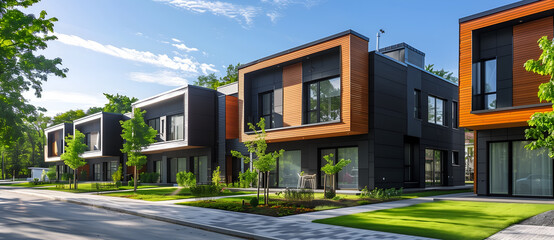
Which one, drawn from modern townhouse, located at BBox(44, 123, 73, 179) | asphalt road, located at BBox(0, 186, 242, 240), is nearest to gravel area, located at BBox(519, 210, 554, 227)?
asphalt road, located at BBox(0, 186, 242, 240)

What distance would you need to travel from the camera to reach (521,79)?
17.9 meters

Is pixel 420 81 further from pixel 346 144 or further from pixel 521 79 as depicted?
pixel 521 79

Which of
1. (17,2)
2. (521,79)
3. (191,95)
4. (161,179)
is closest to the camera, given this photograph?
(521,79)

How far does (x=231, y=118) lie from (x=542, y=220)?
81.9 feet

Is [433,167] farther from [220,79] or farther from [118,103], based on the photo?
[118,103]

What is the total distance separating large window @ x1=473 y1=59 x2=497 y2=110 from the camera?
19094mm

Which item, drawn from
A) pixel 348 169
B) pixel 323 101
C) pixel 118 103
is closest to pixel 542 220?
pixel 348 169

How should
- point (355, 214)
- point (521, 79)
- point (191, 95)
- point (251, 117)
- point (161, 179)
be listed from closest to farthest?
point (355, 214)
point (521, 79)
point (251, 117)
point (191, 95)
point (161, 179)

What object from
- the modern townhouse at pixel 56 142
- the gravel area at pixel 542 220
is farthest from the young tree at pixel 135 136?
the modern townhouse at pixel 56 142

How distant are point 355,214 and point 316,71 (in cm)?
1243

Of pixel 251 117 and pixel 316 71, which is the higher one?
pixel 316 71

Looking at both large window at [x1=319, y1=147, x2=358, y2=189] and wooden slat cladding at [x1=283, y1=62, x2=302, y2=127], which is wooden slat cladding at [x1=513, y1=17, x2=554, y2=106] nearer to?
large window at [x1=319, y1=147, x2=358, y2=189]

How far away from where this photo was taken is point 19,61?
99.5 ft

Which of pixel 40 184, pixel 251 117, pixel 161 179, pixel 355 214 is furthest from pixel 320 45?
pixel 40 184
